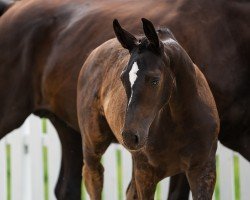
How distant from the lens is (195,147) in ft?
16.3

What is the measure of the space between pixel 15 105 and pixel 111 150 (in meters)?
0.92

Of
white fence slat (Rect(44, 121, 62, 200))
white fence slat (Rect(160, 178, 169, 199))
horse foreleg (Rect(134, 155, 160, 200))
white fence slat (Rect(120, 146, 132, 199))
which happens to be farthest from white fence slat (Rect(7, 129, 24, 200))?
horse foreleg (Rect(134, 155, 160, 200))

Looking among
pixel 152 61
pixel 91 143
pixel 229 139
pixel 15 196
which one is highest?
pixel 152 61

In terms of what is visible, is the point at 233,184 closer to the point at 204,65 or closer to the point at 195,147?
the point at 204,65

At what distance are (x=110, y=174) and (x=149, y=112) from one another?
3044 millimetres

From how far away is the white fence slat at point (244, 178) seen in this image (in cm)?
696

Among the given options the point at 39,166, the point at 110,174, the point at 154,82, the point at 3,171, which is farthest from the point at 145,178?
the point at 3,171

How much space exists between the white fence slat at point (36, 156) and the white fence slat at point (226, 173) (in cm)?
163

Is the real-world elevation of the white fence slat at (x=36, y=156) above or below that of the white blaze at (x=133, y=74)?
below

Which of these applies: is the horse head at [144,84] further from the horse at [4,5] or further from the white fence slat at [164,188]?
the horse at [4,5]

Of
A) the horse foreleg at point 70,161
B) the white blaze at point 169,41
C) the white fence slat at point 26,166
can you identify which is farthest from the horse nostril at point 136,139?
the white fence slat at point 26,166

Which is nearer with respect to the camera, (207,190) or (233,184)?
(207,190)

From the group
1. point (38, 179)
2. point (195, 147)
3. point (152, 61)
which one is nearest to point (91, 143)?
point (195, 147)

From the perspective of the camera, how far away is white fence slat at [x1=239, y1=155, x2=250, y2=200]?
6957mm
